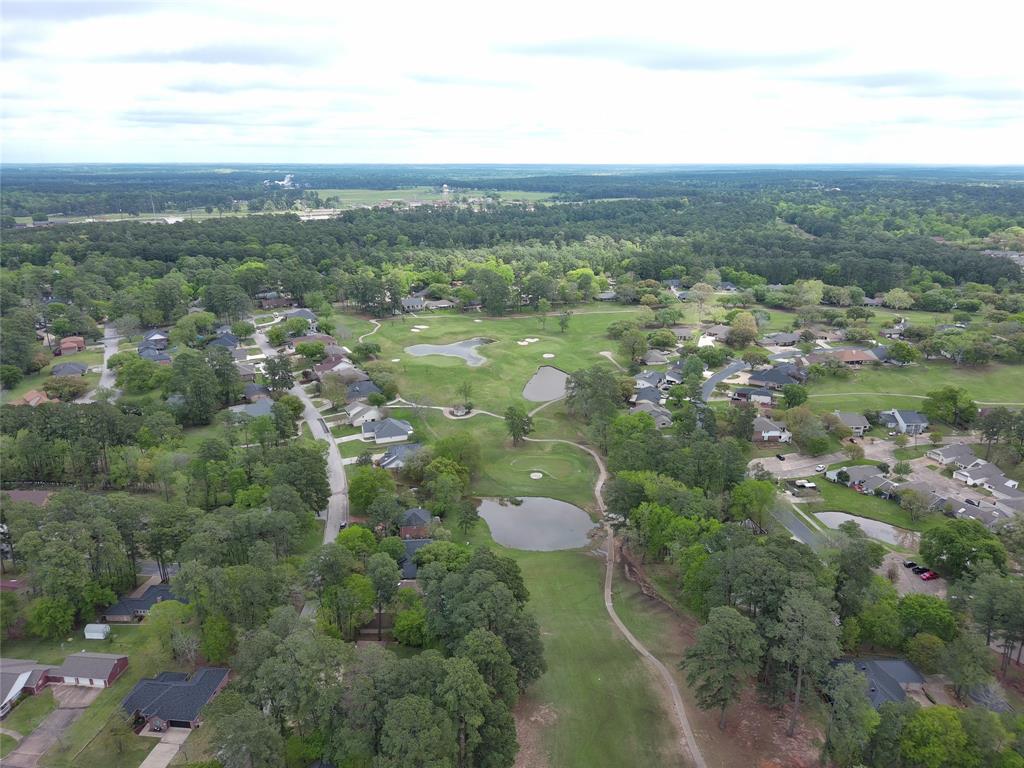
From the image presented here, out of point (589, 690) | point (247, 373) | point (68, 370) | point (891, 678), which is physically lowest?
point (589, 690)

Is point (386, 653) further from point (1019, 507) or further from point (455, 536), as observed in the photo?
point (1019, 507)

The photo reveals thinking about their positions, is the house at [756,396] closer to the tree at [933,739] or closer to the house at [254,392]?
the tree at [933,739]

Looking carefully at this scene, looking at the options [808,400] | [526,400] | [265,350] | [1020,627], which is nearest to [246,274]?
[265,350]

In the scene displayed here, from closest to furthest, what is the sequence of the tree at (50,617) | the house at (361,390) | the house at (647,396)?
1. the tree at (50,617)
2. the house at (361,390)
3. the house at (647,396)

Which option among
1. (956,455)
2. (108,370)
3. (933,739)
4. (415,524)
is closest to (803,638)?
(933,739)

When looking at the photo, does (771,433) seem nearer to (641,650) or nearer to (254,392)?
(641,650)

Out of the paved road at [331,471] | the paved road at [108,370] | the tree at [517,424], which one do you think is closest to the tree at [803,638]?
the paved road at [331,471]
